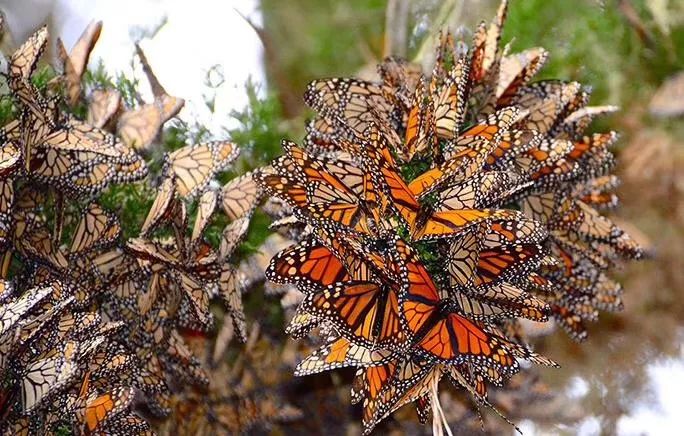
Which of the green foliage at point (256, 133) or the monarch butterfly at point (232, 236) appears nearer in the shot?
the monarch butterfly at point (232, 236)

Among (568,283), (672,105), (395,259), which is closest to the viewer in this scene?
(395,259)

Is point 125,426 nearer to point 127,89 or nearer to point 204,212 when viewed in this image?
point 204,212

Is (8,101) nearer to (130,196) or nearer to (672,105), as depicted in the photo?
(130,196)

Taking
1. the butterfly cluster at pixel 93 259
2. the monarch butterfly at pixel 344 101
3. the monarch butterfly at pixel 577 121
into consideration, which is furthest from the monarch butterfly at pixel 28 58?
the monarch butterfly at pixel 577 121

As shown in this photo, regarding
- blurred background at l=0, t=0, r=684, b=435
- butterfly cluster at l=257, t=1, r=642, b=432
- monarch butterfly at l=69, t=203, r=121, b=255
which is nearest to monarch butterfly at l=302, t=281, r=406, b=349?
butterfly cluster at l=257, t=1, r=642, b=432

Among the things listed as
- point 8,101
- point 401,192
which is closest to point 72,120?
point 8,101

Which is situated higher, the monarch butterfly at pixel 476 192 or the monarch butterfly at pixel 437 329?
the monarch butterfly at pixel 476 192

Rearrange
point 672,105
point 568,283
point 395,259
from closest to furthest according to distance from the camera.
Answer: point 395,259
point 568,283
point 672,105

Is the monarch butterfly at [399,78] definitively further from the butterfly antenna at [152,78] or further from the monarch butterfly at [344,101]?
the butterfly antenna at [152,78]
